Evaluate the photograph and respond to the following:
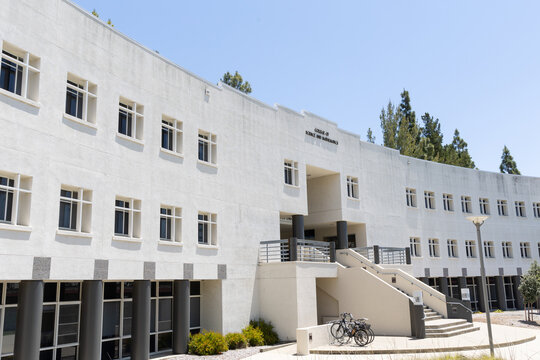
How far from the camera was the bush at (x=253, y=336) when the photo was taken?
22.9 meters

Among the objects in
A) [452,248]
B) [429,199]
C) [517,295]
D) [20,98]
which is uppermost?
[429,199]

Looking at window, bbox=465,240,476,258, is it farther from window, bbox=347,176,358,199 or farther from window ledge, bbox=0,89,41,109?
window ledge, bbox=0,89,41,109

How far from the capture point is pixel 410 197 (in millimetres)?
38219

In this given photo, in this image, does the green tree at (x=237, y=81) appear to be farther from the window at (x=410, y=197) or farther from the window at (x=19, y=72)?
the window at (x=19, y=72)

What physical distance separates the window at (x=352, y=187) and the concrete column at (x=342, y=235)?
209 cm

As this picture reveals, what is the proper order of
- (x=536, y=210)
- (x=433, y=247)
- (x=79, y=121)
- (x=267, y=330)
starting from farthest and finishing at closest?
(x=536, y=210) → (x=433, y=247) → (x=267, y=330) → (x=79, y=121)

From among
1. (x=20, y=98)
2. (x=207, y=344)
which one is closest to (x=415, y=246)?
(x=207, y=344)

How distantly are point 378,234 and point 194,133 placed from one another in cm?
1718

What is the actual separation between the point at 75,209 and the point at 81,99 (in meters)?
4.24

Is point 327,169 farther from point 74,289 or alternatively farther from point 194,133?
point 74,289

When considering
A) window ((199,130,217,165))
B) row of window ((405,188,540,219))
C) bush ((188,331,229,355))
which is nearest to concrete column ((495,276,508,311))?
row of window ((405,188,540,219))

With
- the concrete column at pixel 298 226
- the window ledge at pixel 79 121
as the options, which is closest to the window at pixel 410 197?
the concrete column at pixel 298 226

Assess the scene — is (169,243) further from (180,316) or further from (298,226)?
(298,226)

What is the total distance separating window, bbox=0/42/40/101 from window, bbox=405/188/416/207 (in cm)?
2869
